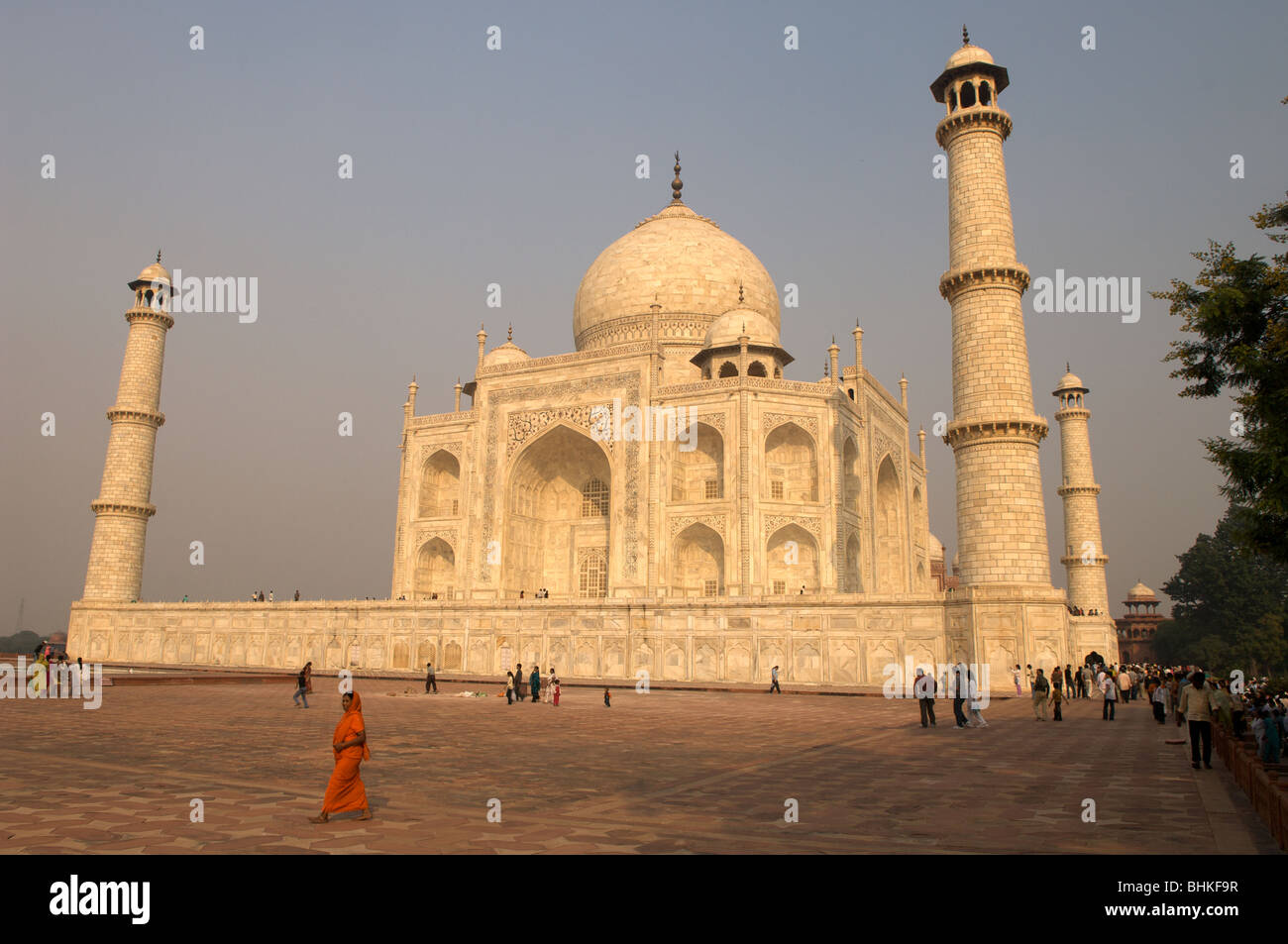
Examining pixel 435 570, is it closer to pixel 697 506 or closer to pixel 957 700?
pixel 697 506

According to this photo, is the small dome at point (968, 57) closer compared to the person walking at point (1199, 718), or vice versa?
the person walking at point (1199, 718)

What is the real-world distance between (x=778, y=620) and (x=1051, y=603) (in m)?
6.79

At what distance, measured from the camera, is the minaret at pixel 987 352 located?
1984 cm

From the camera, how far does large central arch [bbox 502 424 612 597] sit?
34156 mm

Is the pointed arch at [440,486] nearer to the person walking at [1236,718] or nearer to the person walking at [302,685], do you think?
the person walking at [302,685]

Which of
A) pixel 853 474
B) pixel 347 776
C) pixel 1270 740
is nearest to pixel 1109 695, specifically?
pixel 1270 740

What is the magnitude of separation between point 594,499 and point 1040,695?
23315 mm

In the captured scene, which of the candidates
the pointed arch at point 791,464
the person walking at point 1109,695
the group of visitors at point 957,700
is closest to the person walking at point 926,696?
the group of visitors at point 957,700

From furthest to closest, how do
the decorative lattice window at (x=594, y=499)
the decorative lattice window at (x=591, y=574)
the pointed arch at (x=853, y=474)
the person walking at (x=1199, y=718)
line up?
the decorative lattice window at (x=594, y=499) < the decorative lattice window at (x=591, y=574) < the pointed arch at (x=853, y=474) < the person walking at (x=1199, y=718)

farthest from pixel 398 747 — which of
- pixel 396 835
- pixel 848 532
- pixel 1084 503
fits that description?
pixel 1084 503

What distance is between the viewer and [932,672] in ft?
69.4

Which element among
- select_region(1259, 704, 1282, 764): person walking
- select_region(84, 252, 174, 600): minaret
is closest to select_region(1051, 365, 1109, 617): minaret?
select_region(1259, 704, 1282, 764): person walking

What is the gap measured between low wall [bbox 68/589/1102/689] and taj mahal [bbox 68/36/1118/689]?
65 millimetres
